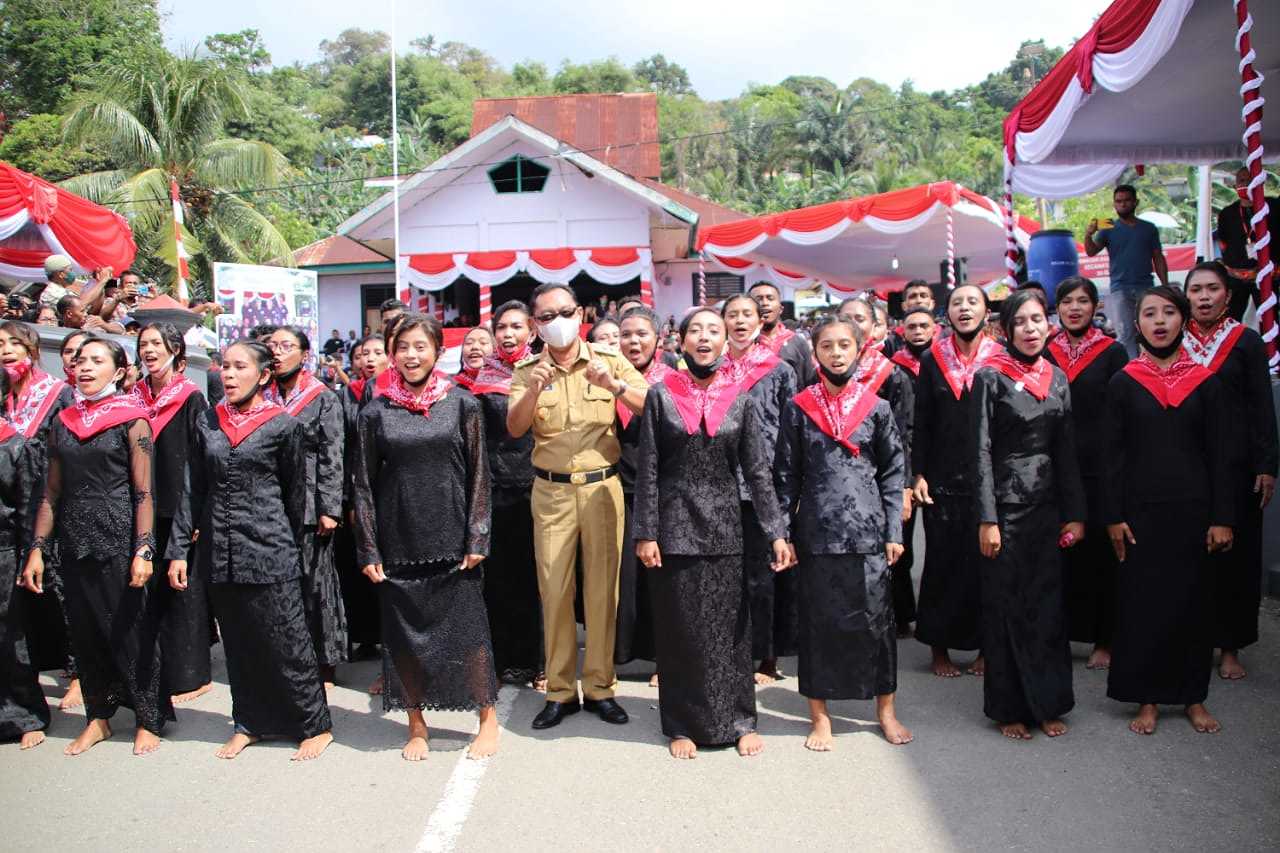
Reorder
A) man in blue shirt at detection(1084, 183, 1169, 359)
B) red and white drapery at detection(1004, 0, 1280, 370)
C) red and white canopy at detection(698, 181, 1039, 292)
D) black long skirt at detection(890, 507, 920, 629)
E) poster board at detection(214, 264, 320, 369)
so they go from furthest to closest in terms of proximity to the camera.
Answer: red and white canopy at detection(698, 181, 1039, 292)
poster board at detection(214, 264, 320, 369)
man in blue shirt at detection(1084, 183, 1169, 359)
red and white drapery at detection(1004, 0, 1280, 370)
black long skirt at detection(890, 507, 920, 629)

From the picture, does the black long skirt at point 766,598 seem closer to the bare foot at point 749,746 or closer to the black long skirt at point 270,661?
the bare foot at point 749,746

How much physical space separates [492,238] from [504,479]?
15.6 m

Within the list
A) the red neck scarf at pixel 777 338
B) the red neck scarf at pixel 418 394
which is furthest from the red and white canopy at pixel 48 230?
the red neck scarf at pixel 777 338

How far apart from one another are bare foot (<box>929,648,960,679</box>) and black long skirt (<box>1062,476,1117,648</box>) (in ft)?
2.23

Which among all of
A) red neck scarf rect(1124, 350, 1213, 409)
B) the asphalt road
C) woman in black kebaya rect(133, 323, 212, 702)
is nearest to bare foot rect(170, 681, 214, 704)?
woman in black kebaya rect(133, 323, 212, 702)

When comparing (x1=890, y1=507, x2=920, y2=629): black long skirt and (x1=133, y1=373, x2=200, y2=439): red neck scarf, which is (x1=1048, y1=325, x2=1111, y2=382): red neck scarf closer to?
(x1=890, y1=507, x2=920, y2=629): black long skirt

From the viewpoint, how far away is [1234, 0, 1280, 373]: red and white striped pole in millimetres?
6340

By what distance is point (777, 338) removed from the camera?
21.2 ft

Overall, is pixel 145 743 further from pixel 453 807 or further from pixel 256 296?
pixel 256 296

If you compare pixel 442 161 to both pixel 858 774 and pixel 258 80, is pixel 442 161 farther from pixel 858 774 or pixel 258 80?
pixel 258 80

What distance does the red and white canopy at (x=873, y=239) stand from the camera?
13.5m

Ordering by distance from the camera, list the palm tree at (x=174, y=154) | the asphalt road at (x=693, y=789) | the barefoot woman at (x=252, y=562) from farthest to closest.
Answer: the palm tree at (x=174, y=154), the barefoot woman at (x=252, y=562), the asphalt road at (x=693, y=789)

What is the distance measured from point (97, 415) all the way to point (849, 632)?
11.8 feet

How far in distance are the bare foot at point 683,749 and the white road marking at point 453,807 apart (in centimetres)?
79
